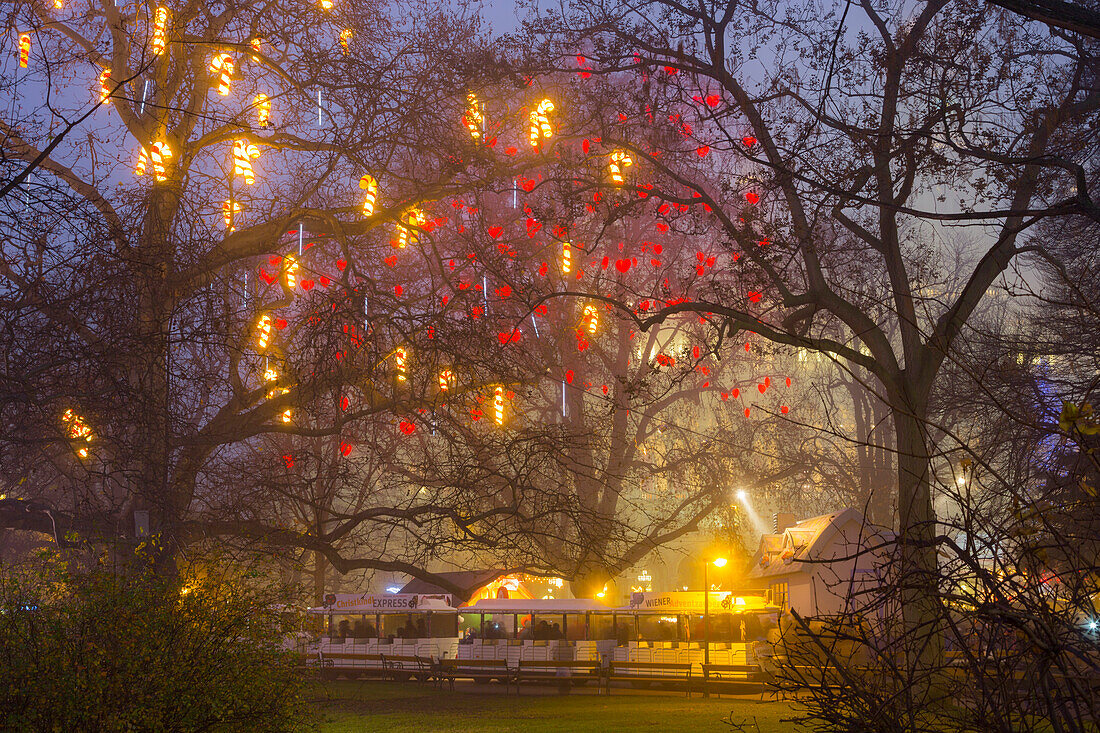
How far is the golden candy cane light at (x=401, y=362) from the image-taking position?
43.7 ft

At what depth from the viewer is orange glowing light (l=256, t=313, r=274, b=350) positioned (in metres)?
15.5

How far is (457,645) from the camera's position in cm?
3669

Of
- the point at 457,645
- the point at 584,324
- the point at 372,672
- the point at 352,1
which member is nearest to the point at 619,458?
the point at 584,324

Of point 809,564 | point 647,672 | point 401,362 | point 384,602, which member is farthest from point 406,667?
point 401,362

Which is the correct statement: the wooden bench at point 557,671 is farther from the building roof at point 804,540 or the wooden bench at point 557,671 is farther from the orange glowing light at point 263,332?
the orange glowing light at point 263,332

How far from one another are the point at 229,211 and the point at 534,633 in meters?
22.8

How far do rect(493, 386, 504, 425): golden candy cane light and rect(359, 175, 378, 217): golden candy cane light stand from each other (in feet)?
12.6

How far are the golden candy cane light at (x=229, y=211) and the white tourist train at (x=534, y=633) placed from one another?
1739cm

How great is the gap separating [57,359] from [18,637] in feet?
12.1

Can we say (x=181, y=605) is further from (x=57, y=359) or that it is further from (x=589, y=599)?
(x=589, y=599)

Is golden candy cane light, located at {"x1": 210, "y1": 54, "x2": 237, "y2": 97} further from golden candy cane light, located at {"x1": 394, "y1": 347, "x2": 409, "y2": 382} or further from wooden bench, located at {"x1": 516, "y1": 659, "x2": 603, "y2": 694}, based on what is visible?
wooden bench, located at {"x1": 516, "y1": 659, "x2": 603, "y2": 694}

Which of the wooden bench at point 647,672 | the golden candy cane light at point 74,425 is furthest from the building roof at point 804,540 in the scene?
the golden candy cane light at point 74,425

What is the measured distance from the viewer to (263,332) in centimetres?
1566

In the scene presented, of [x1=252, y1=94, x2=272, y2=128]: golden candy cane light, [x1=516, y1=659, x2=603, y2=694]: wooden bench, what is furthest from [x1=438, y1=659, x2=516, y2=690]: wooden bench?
[x1=252, y1=94, x2=272, y2=128]: golden candy cane light
